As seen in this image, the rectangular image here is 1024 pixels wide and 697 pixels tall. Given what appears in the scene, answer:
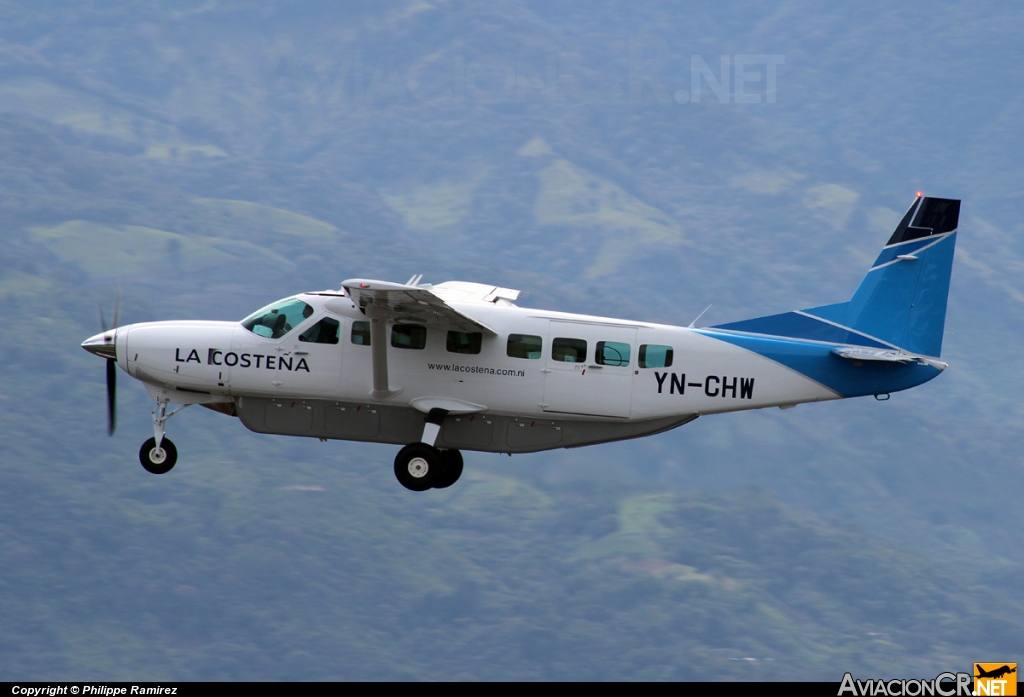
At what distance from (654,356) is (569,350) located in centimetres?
179

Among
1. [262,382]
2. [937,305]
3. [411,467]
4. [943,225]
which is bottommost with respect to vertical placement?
[411,467]

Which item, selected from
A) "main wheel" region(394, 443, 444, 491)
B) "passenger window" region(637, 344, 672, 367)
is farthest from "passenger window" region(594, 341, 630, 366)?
"main wheel" region(394, 443, 444, 491)

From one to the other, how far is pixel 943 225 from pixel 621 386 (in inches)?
296

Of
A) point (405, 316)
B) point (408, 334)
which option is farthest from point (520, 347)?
point (405, 316)

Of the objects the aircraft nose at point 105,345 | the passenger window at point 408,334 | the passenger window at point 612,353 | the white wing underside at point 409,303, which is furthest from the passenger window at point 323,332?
the passenger window at point 612,353

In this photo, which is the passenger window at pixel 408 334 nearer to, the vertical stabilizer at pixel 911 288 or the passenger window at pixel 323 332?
the passenger window at pixel 323 332

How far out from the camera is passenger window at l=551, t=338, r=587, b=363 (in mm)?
26422

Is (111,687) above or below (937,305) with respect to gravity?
below

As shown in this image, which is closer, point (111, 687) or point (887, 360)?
point (887, 360)

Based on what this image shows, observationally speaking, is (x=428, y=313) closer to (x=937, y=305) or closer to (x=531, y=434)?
(x=531, y=434)

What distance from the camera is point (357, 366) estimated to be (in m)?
26.7

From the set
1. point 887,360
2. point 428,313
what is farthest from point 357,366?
point 887,360

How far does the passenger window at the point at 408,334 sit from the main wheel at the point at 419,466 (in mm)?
2230

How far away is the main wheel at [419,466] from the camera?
26.7 meters
